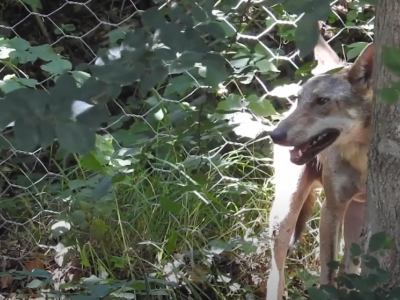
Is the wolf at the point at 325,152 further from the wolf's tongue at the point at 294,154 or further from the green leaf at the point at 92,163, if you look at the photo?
the green leaf at the point at 92,163

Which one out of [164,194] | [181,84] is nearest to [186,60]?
[181,84]

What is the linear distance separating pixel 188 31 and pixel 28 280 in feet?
4.12

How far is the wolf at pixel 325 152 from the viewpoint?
68.1 inches

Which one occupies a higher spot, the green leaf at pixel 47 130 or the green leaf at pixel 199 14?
the green leaf at pixel 199 14

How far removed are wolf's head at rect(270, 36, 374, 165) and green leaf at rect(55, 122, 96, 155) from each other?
0.94 meters

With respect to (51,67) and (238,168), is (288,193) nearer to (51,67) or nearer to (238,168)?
(238,168)

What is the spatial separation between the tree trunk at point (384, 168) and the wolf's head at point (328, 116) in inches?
21.2

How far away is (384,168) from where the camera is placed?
116 cm

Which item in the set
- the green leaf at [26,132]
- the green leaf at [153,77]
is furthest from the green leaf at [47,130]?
the green leaf at [153,77]

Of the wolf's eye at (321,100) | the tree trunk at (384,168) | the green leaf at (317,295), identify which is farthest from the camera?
the wolf's eye at (321,100)

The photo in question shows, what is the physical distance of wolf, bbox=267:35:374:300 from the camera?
173 cm

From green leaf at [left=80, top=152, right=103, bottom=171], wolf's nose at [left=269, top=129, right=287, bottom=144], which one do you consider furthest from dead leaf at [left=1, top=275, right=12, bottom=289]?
wolf's nose at [left=269, top=129, right=287, bottom=144]

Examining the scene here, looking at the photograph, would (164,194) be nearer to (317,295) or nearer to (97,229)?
(97,229)

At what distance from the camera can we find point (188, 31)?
0.94 m
